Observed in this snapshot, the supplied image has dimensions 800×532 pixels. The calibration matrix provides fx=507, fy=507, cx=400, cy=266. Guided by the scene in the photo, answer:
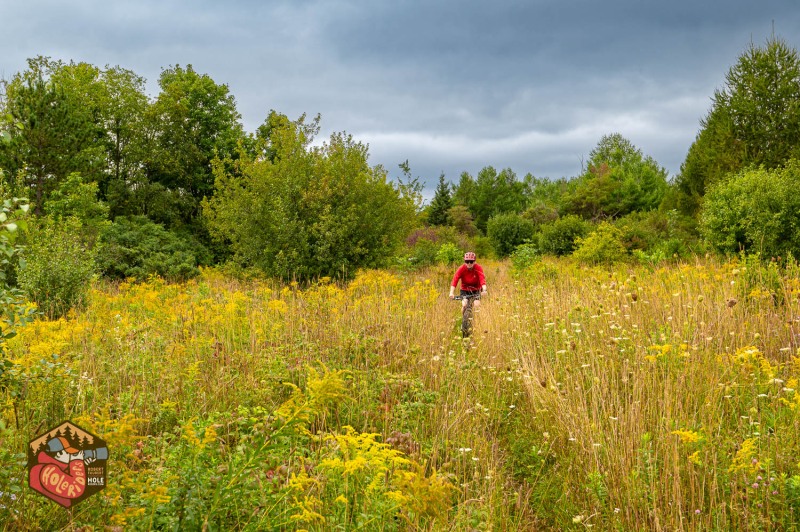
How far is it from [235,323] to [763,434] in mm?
5354

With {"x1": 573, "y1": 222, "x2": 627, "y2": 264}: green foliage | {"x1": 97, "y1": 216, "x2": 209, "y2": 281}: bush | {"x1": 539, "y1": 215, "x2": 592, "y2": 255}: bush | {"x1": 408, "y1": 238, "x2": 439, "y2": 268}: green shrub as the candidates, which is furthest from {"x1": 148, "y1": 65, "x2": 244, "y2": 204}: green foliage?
{"x1": 573, "y1": 222, "x2": 627, "y2": 264}: green foliage

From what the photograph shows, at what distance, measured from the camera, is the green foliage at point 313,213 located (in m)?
11.6

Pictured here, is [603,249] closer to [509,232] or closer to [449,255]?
[449,255]

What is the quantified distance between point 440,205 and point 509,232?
15678mm

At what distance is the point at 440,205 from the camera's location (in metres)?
38.7

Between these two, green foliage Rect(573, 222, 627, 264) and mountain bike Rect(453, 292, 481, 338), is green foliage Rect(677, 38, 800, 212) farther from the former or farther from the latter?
mountain bike Rect(453, 292, 481, 338)

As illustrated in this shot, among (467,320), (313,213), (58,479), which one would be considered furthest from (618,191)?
(58,479)

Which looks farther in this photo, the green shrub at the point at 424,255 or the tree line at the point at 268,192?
the green shrub at the point at 424,255

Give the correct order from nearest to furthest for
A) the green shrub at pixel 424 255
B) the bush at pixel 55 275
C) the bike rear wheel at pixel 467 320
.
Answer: the bike rear wheel at pixel 467 320
the bush at pixel 55 275
the green shrub at pixel 424 255

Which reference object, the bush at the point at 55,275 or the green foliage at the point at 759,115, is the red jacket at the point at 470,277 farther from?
the green foliage at the point at 759,115

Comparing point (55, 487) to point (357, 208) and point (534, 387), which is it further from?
point (357, 208)

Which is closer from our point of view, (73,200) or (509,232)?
(73,200)

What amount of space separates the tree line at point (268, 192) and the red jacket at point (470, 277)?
171 inches

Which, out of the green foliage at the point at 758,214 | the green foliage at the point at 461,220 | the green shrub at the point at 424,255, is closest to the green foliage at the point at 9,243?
the green foliage at the point at 758,214
